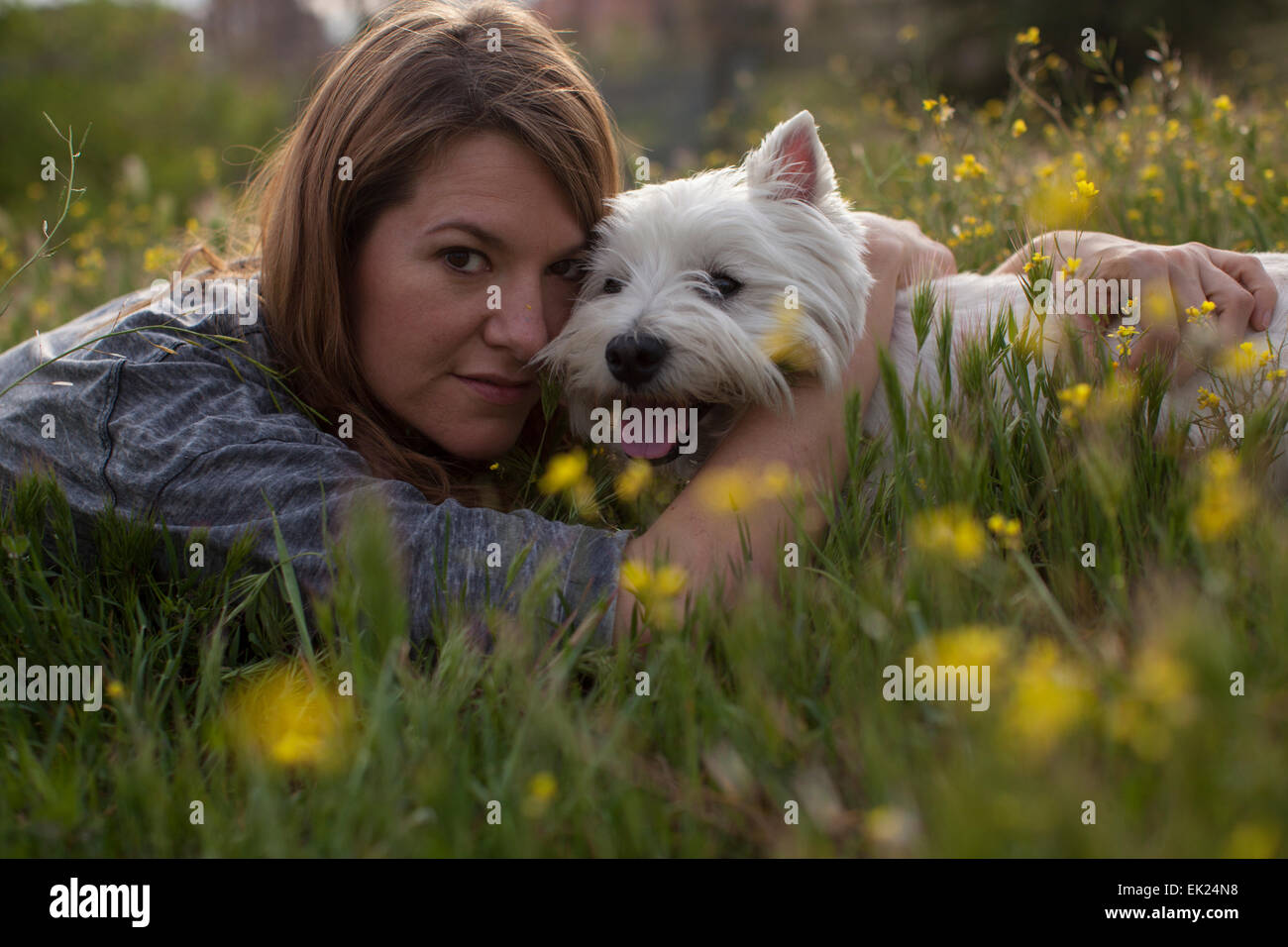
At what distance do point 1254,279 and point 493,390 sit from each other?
7.65ft

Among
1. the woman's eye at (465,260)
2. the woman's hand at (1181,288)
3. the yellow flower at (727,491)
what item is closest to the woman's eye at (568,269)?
the woman's eye at (465,260)

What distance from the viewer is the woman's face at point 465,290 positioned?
9.83 ft

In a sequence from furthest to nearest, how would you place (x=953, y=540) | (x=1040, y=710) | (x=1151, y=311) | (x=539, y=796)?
(x=1151, y=311)
(x=953, y=540)
(x=539, y=796)
(x=1040, y=710)

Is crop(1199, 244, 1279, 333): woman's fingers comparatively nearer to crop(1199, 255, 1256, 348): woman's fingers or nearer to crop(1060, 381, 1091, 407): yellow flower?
crop(1199, 255, 1256, 348): woman's fingers

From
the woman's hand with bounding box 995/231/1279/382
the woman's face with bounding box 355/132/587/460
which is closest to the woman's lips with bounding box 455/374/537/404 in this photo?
the woman's face with bounding box 355/132/587/460

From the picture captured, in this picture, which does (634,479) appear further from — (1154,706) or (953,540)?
(1154,706)

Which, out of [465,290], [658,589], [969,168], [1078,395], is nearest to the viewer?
[658,589]

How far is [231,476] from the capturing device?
257 centimetres

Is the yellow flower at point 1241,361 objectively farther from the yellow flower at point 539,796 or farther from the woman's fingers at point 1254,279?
the yellow flower at point 539,796

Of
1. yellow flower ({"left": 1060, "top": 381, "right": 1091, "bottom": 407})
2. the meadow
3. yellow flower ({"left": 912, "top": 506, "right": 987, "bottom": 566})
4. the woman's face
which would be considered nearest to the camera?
the meadow

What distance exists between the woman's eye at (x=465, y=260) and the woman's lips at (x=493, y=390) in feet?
1.12

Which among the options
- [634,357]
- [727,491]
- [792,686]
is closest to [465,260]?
[634,357]

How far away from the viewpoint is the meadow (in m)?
1.24
